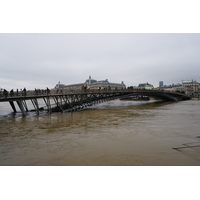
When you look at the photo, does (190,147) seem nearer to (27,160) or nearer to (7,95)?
(27,160)

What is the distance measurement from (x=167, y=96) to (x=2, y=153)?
57.9 metres

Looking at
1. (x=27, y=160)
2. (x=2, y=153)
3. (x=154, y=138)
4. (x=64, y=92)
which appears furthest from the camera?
(x=64, y=92)

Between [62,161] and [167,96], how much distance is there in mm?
57277

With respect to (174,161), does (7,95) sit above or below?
above

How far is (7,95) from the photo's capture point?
18750 mm

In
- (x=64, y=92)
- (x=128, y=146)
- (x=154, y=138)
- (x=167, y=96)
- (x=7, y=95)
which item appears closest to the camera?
(x=128, y=146)

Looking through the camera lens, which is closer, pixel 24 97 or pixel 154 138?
pixel 154 138

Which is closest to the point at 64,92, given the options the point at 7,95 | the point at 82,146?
the point at 7,95

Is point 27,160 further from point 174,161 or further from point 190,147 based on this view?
point 190,147

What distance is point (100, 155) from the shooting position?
21.8 ft

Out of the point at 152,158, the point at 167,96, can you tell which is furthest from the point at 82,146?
the point at 167,96

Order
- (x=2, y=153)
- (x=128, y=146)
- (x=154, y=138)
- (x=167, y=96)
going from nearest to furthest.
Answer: (x=2, y=153) → (x=128, y=146) → (x=154, y=138) → (x=167, y=96)

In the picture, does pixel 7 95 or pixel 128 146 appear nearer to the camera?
pixel 128 146

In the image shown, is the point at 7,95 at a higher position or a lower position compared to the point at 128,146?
higher
